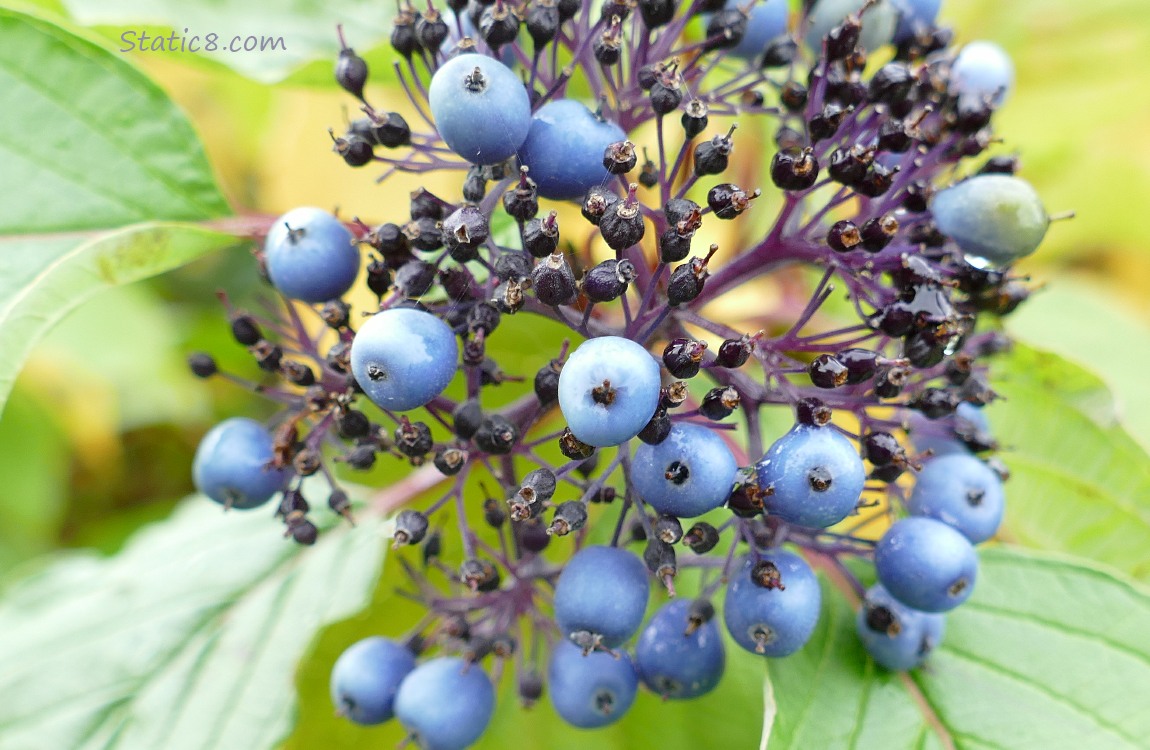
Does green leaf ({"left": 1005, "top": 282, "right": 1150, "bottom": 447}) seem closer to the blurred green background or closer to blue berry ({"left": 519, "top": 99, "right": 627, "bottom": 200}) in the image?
the blurred green background

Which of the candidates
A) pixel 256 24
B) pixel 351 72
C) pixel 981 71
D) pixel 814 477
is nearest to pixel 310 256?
pixel 351 72

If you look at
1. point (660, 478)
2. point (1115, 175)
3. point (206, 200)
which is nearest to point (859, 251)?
point (660, 478)

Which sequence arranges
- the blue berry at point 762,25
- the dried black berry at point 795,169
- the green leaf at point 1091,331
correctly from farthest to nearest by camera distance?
the green leaf at point 1091,331, the blue berry at point 762,25, the dried black berry at point 795,169

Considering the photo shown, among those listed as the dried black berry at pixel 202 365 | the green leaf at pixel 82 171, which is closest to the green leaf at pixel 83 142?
the green leaf at pixel 82 171

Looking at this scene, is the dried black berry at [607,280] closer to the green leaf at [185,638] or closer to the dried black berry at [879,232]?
the dried black berry at [879,232]

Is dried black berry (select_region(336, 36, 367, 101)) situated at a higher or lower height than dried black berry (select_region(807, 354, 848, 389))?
higher

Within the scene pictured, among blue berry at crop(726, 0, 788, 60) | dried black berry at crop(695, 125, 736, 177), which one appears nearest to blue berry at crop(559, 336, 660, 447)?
dried black berry at crop(695, 125, 736, 177)
